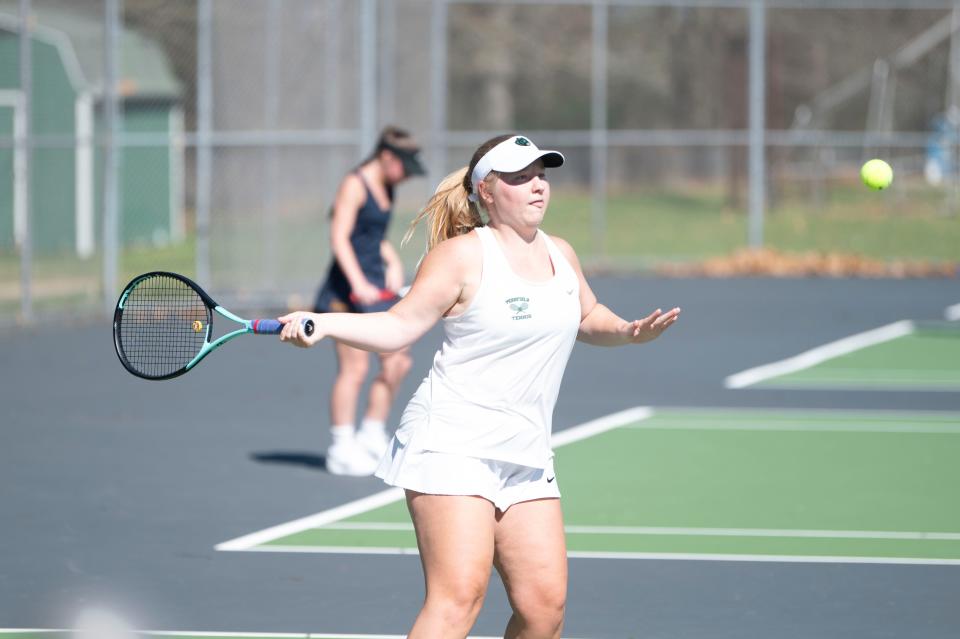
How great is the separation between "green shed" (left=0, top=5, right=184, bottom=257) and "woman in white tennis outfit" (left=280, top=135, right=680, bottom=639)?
43.9 feet

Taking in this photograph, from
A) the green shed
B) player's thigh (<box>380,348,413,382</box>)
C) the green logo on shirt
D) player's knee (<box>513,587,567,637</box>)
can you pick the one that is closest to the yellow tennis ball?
player's thigh (<box>380,348,413,382</box>)

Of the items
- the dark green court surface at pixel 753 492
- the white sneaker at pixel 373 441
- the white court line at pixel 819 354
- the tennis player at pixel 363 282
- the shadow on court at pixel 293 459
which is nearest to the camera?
the dark green court surface at pixel 753 492

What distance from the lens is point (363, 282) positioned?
9.81 m

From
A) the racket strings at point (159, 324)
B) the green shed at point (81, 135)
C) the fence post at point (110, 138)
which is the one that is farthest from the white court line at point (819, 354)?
the racket strings at point (159, 324)

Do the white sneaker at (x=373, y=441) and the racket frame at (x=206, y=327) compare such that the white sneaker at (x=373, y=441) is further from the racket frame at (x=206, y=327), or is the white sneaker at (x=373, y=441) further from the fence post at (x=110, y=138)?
the fence post at (x=110, y=138)

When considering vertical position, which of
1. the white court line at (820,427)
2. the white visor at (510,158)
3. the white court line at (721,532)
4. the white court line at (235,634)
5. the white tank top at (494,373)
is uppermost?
the white visor at (510,158)

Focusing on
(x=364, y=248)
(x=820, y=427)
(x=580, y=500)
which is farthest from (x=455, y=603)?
(x=820, y=427)

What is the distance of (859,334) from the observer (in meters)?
17.3

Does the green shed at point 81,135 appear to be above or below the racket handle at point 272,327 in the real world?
above

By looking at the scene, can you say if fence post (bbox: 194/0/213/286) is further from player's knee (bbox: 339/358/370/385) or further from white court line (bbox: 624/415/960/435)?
player's knee (bbox: 339/358/370/385)

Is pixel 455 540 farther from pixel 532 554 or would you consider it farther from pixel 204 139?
pixel 204 139

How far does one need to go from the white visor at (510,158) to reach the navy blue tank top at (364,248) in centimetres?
470

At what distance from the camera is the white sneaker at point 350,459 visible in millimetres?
9922

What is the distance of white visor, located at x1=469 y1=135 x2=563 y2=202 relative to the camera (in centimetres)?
523
